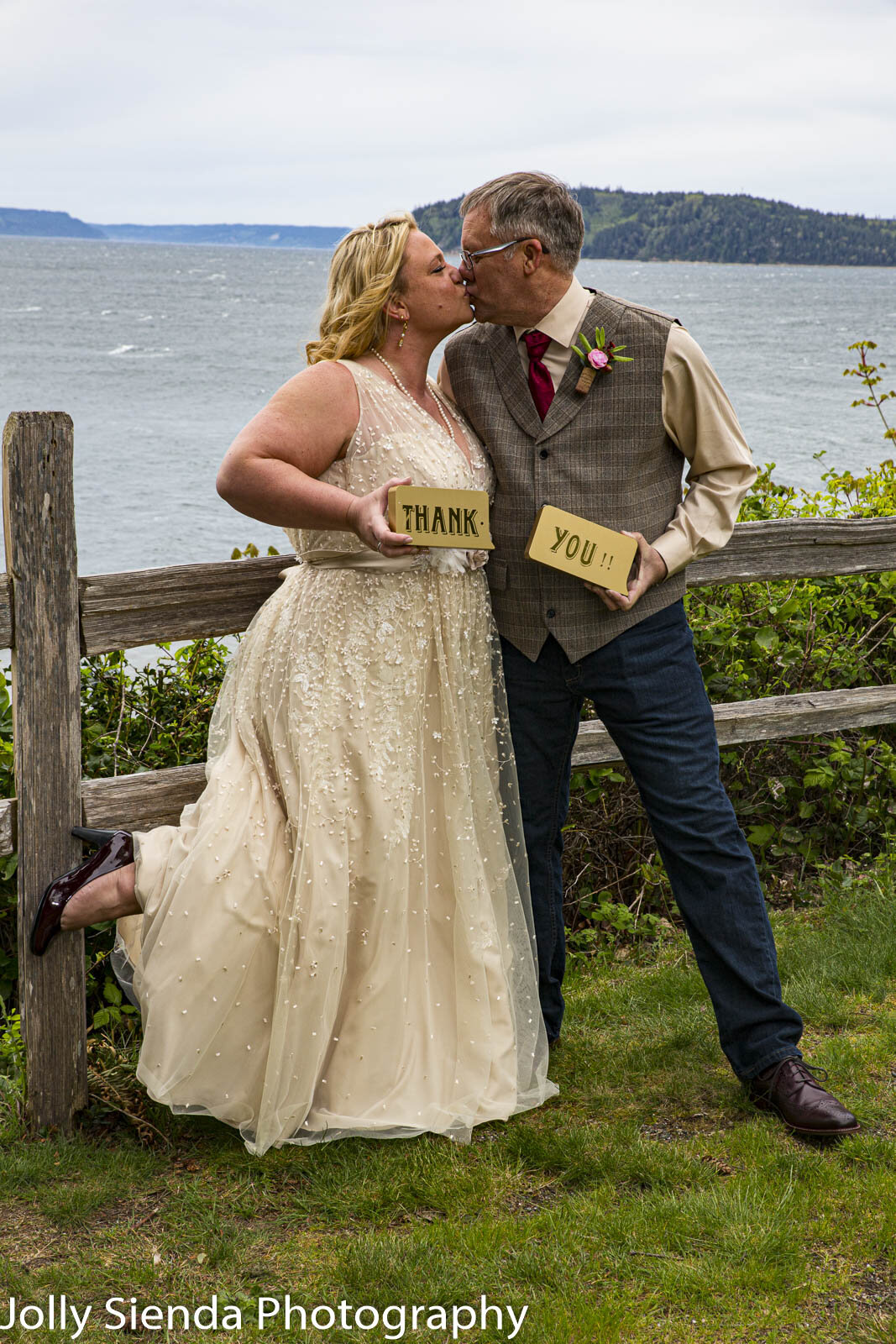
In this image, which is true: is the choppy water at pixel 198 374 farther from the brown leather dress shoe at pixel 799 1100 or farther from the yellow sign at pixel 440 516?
the brown leather dress shoe at pixel 799 1100

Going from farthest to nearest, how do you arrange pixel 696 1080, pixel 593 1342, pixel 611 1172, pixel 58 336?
pixel 58 336, pixel 696 1080, pixel 611 1172, pixel 593 1342

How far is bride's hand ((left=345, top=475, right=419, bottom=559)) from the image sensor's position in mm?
2564

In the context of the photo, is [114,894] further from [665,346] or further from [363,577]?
[665,346]

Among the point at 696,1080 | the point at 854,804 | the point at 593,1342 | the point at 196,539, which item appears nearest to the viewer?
the point at 593,1342

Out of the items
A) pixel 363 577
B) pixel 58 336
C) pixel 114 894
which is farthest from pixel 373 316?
pixel 58 336

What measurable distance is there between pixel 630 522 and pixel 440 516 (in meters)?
0.52

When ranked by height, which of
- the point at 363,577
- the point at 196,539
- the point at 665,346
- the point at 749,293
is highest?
the point at 749,293

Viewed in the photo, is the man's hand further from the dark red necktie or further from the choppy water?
the choppy water

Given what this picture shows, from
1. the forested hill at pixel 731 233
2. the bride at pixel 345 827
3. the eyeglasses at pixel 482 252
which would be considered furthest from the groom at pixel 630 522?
the forested hill at pixel 731 233

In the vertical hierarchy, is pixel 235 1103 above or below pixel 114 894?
below

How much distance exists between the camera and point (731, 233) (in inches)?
4328

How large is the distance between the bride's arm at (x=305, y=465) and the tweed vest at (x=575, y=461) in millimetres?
368

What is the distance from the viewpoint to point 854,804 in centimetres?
476

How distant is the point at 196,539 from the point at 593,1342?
14.4m
